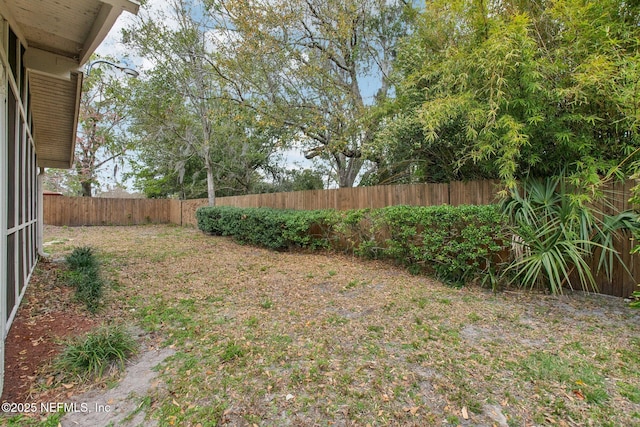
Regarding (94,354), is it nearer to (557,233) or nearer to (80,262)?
(80,262)

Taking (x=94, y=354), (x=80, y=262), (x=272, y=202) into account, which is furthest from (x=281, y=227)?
(x=94, y=354)

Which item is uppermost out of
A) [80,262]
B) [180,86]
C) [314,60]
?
[180,86]

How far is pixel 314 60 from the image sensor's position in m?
7.13

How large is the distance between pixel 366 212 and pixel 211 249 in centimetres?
417

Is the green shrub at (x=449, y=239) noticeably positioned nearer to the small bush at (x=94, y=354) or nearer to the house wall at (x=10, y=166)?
the small bush at (x=94, y=354)

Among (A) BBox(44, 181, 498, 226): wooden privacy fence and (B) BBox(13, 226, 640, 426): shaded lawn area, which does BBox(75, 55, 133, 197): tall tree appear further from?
(B) BBox(13, 226, 640, 426): shaded lawn area

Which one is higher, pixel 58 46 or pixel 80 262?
pixel 58 46

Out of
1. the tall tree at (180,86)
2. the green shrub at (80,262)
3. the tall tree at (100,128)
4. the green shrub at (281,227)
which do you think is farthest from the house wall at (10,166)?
the tall tree at (100,128)

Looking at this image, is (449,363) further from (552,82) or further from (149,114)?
(149,114)

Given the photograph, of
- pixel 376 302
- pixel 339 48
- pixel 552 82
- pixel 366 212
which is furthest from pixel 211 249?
pixel 552 82

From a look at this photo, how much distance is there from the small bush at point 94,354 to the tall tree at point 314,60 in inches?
217

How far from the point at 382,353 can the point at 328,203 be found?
496cm

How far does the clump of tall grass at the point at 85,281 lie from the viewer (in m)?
3.26

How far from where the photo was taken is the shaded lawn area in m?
1.73
